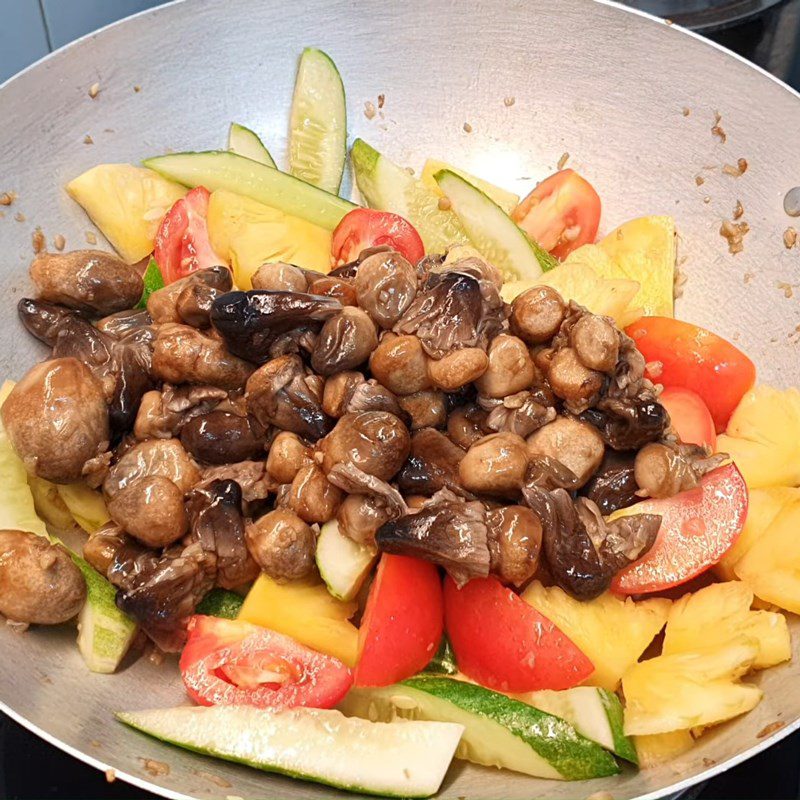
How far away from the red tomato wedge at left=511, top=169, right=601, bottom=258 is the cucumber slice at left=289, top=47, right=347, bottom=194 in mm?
584

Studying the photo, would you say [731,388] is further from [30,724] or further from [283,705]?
[30,724]

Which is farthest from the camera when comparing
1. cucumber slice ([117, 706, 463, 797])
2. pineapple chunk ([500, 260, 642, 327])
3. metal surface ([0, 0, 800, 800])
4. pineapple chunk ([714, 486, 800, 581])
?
metal surface ([0, 0, 800, 800])

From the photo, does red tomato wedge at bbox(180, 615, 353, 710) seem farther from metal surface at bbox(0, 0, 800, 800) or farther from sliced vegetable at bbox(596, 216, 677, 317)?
sliced vegetable at bbox(596, 216, 677, 317)

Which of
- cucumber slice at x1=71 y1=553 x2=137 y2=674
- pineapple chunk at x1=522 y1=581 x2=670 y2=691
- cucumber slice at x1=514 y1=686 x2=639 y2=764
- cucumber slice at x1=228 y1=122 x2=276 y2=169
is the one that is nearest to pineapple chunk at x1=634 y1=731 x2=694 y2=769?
cucumber slice at x1=514 y1=686 x2=639 y2=764

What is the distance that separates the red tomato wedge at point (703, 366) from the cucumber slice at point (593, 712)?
0.83m

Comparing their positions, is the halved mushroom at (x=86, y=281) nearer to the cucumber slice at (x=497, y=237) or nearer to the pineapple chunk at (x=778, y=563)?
the cucumber slice at (x=497, y=237)

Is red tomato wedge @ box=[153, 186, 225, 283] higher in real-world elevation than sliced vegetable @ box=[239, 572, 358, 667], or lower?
higher

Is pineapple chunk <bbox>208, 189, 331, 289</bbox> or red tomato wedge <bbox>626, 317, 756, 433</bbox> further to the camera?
pineapple chunk <bbox>208, 189, 331, 289</bbox>

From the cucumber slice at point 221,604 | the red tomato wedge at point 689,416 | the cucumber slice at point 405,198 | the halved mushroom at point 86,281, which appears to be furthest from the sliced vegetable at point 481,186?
the cucumber slice at point 221,604

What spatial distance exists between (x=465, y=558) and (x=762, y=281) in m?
1.37

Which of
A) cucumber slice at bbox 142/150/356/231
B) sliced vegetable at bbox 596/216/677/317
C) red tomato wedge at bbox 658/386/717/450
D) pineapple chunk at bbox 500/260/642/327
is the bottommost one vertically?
red tomato wedge at bbox 658/386/717/450

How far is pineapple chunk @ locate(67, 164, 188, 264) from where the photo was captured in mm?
2660

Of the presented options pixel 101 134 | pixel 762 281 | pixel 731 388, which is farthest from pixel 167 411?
pixel 762 281

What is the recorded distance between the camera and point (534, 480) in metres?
1.97
